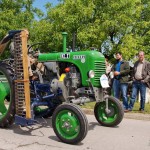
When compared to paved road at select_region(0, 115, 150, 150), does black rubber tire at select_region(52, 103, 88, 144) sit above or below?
above

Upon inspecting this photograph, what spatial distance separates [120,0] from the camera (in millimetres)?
27797

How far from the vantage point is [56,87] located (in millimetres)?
7184

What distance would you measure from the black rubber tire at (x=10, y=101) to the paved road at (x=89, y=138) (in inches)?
7.6

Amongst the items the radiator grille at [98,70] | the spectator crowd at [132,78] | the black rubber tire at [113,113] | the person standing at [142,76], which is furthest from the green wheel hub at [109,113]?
the person standing at [142,76]

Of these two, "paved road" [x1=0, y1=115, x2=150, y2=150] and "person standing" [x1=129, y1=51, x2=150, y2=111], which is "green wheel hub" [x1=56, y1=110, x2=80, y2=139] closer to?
"paved road" [x1=0, y1=115, x2=150, y2=150]

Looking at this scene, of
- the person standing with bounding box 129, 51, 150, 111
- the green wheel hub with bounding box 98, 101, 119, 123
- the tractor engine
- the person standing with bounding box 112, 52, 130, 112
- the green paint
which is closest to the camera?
the green paint

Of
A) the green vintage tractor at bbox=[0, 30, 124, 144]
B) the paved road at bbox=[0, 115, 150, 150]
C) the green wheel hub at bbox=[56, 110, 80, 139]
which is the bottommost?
the paved road at bbox=[0, 115, 150, 150]

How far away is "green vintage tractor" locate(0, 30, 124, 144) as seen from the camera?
6.51m

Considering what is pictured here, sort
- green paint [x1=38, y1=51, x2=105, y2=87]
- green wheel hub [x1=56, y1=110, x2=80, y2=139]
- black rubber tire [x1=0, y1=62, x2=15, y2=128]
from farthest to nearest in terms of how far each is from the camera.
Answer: black rubber tire [x1=0, y1=62, x2=15, y2=128]
green paint [x1=38, y1=51, x2=105, y2=87]
green wheel hub [x1=56, y1=110, x2=80, y2=139]

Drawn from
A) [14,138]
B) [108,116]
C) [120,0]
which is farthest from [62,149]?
[120,0]

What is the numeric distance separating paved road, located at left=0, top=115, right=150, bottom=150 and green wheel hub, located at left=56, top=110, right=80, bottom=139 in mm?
196

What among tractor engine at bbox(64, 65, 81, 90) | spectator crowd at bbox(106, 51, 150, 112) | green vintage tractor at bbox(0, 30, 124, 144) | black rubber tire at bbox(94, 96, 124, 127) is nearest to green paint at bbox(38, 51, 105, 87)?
green vintage tractor at bbox(0, 30, 124, 144)

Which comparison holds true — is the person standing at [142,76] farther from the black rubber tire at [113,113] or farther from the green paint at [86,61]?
the green paint at [86,61]

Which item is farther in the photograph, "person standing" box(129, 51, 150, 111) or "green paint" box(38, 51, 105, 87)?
"person standing" box(129, 51, 150, 111)
